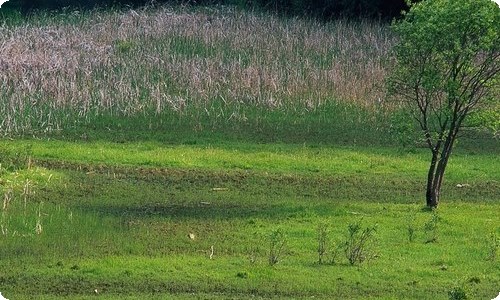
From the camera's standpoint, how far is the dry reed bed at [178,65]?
2028cm

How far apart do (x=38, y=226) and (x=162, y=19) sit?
1573cm

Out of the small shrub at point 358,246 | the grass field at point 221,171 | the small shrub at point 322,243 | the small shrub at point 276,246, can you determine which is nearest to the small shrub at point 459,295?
the grass field at point 221,171

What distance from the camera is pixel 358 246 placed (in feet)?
36.8

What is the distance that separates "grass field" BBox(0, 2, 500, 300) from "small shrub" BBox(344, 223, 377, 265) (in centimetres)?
5

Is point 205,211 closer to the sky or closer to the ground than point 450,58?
closer to the ground

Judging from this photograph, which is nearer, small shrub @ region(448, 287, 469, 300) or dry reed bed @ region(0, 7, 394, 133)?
small shrub @ region(448, 287, 469, 300)

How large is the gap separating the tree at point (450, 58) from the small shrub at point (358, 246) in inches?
100

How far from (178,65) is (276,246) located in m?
11.6

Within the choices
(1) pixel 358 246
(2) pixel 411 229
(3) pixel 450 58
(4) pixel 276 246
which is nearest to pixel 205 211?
(4) pixel 276 246

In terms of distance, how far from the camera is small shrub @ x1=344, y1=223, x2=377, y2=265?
11.0 m

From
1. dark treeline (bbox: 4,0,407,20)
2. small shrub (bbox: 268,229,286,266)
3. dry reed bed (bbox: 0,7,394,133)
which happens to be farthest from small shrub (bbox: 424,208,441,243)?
dark treeline (bbox: 4,0,407,20)

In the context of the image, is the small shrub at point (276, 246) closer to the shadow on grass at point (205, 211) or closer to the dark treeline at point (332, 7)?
the shadow on grass at point (205, 211)

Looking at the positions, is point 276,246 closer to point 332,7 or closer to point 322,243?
point 322,243

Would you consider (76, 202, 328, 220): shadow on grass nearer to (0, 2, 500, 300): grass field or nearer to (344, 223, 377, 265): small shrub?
(0, 2, 500, 300): grass field
